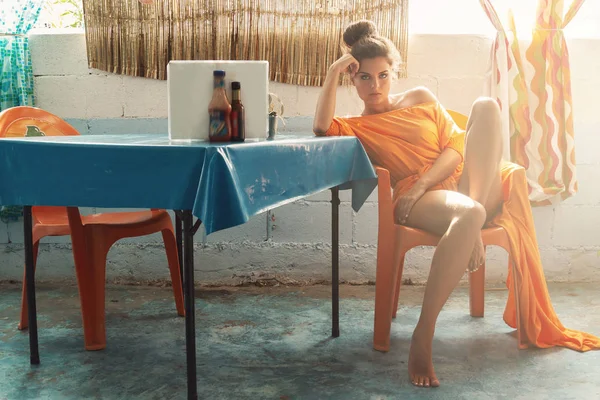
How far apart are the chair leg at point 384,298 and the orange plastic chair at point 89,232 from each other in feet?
2.92

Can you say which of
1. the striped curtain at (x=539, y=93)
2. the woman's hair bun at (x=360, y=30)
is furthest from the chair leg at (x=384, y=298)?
the striped curtain at (x=539, y=93)

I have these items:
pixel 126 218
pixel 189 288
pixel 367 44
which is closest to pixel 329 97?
pixel 367 44

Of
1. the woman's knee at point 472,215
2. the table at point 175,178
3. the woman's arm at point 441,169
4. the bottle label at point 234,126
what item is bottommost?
the woman's knee at point 472,215

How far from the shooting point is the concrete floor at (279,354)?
6.17 feet

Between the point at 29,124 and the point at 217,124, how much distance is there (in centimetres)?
124

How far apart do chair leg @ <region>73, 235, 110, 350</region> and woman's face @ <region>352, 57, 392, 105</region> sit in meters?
1.12

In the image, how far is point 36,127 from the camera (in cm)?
261

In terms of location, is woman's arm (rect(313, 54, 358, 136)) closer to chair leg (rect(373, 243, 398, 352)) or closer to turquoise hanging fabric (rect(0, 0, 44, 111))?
chair leg (rect(373, 243, 398, 352))

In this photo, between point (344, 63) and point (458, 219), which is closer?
point (458, 219)

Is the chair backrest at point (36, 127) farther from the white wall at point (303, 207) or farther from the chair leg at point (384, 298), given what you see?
the chair leg at point (384, 298)

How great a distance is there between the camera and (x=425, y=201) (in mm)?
2244

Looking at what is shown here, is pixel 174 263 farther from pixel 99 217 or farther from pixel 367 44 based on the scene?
pixel 367 44

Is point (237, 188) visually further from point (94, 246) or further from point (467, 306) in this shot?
point (467, 306)

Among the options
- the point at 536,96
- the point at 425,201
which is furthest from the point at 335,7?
the point at 425,201
